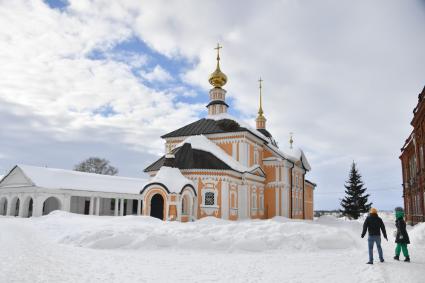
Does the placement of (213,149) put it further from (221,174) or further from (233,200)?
(233,200)

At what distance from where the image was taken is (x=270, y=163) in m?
35.8

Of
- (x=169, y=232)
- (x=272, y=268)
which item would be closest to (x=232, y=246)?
(x=169, y=232)

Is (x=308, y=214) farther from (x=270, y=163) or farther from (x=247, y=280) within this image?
(x=247, y=280)

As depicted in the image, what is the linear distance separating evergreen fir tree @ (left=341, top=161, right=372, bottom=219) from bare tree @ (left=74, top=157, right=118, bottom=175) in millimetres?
39743

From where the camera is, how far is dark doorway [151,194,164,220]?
2509 centimetres

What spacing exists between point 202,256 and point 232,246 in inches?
74.7

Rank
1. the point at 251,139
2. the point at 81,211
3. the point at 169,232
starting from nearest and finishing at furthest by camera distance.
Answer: the point at 169,232 → the point at 251,139 → the point at 81,211

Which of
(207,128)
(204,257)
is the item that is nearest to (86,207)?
(207,128)

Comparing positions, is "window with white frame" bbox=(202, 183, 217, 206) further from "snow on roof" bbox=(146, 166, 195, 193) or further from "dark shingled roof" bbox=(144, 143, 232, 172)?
"dark shingled roof" bbox=(144, 143, 232, 172)

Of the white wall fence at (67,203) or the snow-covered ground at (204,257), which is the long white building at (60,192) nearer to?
the white wall fence at (67,203)

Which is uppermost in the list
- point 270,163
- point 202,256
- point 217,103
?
point 217,103

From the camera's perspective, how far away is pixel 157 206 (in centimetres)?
2528

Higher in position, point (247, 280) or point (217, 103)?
point (217, 103)

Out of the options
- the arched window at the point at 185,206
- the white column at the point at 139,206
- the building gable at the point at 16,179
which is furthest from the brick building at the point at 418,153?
the building gable at the point at 16,179
